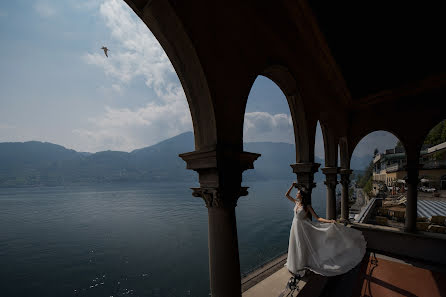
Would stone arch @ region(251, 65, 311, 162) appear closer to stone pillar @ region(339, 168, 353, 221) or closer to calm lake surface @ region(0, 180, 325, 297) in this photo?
stone pillar @ region(339, 168, 353, 221)

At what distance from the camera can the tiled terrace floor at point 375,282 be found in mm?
3979

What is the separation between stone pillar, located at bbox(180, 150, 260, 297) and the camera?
2.53 metres

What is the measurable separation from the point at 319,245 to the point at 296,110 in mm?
3000

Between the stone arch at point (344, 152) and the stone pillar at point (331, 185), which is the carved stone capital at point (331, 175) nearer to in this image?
the stone pillar at point (331, 185)

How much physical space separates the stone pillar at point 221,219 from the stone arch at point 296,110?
2.66m

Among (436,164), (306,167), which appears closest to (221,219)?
(306,167)

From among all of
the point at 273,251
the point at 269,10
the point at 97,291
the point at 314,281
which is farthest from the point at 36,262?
the point at 269,10

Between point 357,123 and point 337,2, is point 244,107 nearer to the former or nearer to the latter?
point 337,2

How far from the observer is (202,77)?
2.48m

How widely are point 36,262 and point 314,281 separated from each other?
34.4 meters

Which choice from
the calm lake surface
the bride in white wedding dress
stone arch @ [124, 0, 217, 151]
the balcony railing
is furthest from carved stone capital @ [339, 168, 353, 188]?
the balcony railing

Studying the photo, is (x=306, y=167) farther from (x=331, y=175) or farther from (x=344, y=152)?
(x=344, y=152)

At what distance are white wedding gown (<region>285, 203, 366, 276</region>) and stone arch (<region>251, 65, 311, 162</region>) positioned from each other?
65.6 inches

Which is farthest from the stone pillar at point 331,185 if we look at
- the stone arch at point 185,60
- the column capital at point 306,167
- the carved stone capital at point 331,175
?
the stone arch at point 185,60
